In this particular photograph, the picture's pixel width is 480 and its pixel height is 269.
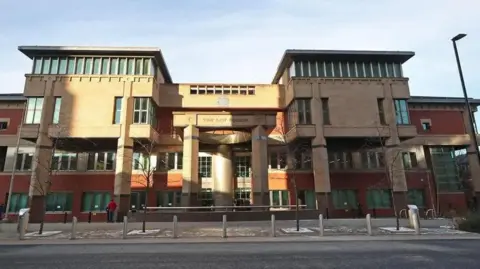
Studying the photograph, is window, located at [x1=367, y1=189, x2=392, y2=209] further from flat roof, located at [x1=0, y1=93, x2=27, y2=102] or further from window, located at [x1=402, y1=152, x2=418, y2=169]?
flat roof, located at [x1=0, y1=93, x2=27, y2=102]

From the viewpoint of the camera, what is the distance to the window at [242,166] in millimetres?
37688

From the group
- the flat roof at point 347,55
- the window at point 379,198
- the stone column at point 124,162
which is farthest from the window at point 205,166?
the window at point 379,198

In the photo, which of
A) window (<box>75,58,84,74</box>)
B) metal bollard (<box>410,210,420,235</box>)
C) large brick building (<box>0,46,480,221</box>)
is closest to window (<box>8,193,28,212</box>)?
large brick building (<box>0,46,480,221</box>)

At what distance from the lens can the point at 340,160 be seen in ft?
129

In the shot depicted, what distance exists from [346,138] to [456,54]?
17.0 metres

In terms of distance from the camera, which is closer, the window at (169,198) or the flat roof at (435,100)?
the window at (169,198)

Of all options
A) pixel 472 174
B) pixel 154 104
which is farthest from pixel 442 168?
pixel 154 104

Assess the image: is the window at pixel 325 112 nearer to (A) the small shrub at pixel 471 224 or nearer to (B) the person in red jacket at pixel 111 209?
(A) the small shrub at pixel 471 224

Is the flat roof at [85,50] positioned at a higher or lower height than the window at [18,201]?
higher

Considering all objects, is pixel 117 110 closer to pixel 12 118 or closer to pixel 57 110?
pixel 57 110

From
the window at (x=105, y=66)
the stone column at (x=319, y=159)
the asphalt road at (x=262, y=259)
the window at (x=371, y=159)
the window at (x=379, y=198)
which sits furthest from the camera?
the window at (x=371, y=159)

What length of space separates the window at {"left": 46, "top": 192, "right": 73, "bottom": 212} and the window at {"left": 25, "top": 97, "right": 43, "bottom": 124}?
8435 millimetres

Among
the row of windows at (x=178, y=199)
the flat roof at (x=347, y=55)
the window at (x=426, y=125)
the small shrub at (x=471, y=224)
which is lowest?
the small shrub at (x=471, y=224)

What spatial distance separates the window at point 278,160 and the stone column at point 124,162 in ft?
51.2
